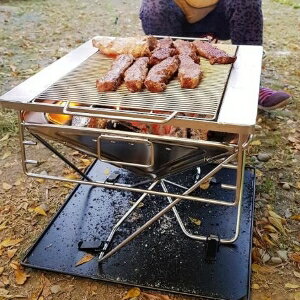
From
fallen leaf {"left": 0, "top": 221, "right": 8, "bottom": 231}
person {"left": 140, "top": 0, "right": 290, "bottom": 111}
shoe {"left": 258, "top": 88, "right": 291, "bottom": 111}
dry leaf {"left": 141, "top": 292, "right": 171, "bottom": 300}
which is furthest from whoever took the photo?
shoe {"left": 258, "top": 88, "right": 291, "bottom": 111}

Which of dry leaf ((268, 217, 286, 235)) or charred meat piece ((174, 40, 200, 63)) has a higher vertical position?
charred meat piece ((174, 40, 200, 63))

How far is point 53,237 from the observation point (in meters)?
2.44

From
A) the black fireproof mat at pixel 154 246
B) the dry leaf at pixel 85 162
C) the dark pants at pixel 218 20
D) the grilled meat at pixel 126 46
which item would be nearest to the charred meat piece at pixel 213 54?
the grilled meat at pixel 126 46

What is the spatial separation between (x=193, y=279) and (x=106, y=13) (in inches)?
248

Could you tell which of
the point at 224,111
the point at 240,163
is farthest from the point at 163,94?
the point at 240,163

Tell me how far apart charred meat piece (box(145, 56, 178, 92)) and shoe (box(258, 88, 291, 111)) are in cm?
189

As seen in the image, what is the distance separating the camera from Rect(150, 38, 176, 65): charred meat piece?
7.25 ft

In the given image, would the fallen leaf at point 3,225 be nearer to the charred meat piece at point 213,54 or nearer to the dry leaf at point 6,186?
the dry leaf at point 6,186

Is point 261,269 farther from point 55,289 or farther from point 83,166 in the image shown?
point 83,166

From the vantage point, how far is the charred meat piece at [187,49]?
7.39ft

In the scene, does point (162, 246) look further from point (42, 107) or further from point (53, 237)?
point (42, 107)

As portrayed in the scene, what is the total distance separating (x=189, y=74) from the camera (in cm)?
196

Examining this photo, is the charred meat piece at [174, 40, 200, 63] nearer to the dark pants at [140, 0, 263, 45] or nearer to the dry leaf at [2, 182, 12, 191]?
the dark pants at [140, 0, 263, 45]

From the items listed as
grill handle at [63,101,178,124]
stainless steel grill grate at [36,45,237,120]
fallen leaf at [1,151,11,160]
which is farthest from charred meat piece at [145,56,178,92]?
fallen leaf at [1,151,11,160]
